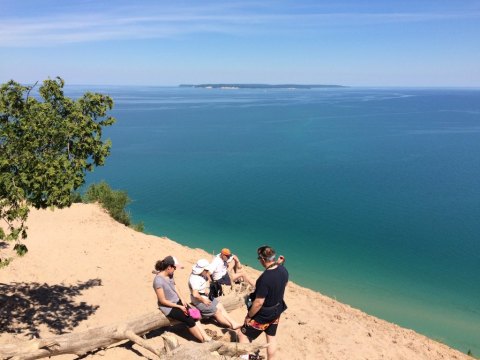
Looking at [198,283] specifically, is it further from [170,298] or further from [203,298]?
[170,298]

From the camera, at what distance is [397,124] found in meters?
104

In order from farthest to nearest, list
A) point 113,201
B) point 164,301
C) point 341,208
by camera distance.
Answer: point 341,208 → point 113,201 → point 164,301

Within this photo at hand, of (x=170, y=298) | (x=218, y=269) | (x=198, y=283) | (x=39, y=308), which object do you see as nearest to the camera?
(x=170, y=298)

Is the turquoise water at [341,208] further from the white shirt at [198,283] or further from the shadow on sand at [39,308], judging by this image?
the shadow on sand at [39,308]

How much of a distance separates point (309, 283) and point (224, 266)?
10057 mm

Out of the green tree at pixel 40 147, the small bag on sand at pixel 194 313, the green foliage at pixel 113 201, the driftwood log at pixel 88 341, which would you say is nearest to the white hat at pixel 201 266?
the small bag on sand at pixel 194 313

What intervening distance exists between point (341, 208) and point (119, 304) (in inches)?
1051

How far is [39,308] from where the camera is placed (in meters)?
9.05

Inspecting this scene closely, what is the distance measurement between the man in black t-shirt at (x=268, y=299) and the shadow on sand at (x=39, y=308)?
4.16 meters

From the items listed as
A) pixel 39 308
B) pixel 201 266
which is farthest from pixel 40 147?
pixel 39 308

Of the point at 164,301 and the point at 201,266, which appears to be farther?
the point at 201,266

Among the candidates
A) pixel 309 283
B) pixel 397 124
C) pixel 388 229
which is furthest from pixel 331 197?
pixel 397 124

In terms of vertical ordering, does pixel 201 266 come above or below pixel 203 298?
above

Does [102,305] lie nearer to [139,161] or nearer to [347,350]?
[347,350]
